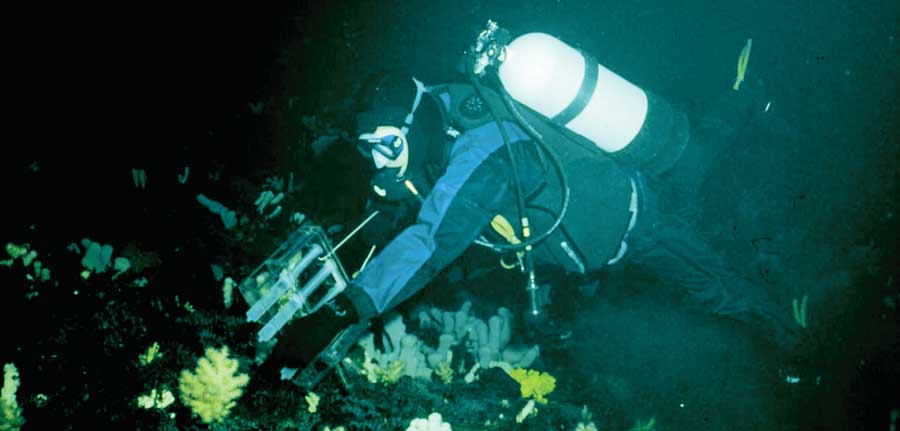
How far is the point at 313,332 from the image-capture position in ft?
7.55

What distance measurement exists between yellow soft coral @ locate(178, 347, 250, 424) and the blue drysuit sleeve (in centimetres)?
138

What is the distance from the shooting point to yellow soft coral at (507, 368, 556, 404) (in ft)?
11.5

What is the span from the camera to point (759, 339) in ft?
14.1

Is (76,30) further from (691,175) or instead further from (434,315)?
(691,175)

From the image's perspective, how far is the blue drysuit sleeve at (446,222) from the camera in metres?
2.44

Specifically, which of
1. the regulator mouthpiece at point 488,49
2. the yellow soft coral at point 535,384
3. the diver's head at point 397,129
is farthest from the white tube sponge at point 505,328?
the regulator mouthpiece at point 488,49

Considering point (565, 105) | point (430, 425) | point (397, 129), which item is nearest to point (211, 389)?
point (430, 425)

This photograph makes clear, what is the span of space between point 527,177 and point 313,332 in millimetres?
1655

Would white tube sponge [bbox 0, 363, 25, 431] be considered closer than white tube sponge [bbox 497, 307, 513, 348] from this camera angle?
Yes

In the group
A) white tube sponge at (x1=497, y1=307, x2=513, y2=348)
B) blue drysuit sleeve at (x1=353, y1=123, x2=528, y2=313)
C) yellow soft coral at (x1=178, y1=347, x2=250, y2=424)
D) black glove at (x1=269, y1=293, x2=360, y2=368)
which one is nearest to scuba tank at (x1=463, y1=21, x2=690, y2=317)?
blue drysuit sleeve at (x1=353, y1=123, x2=528, y2=313)

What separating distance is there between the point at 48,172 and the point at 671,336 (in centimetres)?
847

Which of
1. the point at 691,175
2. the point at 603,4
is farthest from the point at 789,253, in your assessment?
the point at 603,4

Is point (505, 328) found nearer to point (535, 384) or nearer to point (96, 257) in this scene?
point (535, 384)

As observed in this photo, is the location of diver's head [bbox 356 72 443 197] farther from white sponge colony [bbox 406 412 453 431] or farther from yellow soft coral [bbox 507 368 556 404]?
yellow soft coral [bbox 507 368 556 404]
